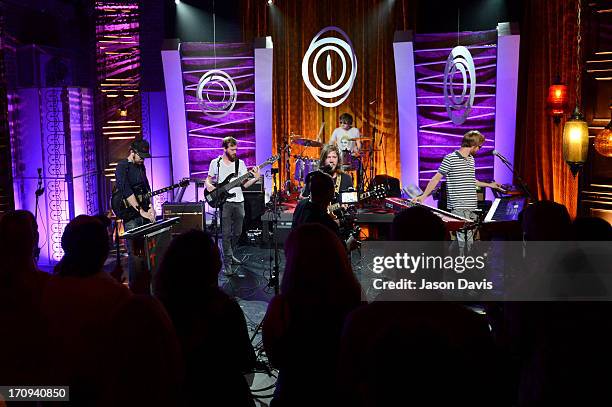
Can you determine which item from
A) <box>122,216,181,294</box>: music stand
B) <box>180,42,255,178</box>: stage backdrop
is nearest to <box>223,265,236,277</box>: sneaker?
<box>122,216,181,294</box>: music stand

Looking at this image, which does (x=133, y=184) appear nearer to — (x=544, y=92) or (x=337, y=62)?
(x=337, y=62)

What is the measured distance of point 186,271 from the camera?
2650mm

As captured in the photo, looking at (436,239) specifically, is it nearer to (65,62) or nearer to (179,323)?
(179,323)

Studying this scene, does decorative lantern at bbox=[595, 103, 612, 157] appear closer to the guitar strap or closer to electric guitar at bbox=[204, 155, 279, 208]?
the guitar strap

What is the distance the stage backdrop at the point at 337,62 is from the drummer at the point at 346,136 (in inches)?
39.9

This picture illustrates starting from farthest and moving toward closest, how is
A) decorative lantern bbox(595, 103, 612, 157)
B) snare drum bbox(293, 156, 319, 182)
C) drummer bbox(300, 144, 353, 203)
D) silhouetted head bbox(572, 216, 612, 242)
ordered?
snare drum bbox(293, 156, 319, 182) → drummer bbox(300, 144, 353, 203) → decorative lantern bbox(595, 103, 612, 157) → silhouetted head bbox(572, 216, 612, 242)

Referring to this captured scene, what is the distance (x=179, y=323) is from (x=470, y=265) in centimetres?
394

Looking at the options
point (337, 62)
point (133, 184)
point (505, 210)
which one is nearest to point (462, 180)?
point (505, 210)

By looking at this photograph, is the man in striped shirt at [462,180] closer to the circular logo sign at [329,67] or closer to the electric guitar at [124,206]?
the electric guitar at [124,206]

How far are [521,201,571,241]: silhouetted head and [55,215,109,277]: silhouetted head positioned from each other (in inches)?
94.8

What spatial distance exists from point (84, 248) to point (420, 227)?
162cm

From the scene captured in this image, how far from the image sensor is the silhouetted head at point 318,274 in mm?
2906

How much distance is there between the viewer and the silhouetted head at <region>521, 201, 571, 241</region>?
3.50m

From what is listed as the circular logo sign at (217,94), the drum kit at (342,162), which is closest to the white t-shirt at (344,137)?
the drum kit at (342,162)
